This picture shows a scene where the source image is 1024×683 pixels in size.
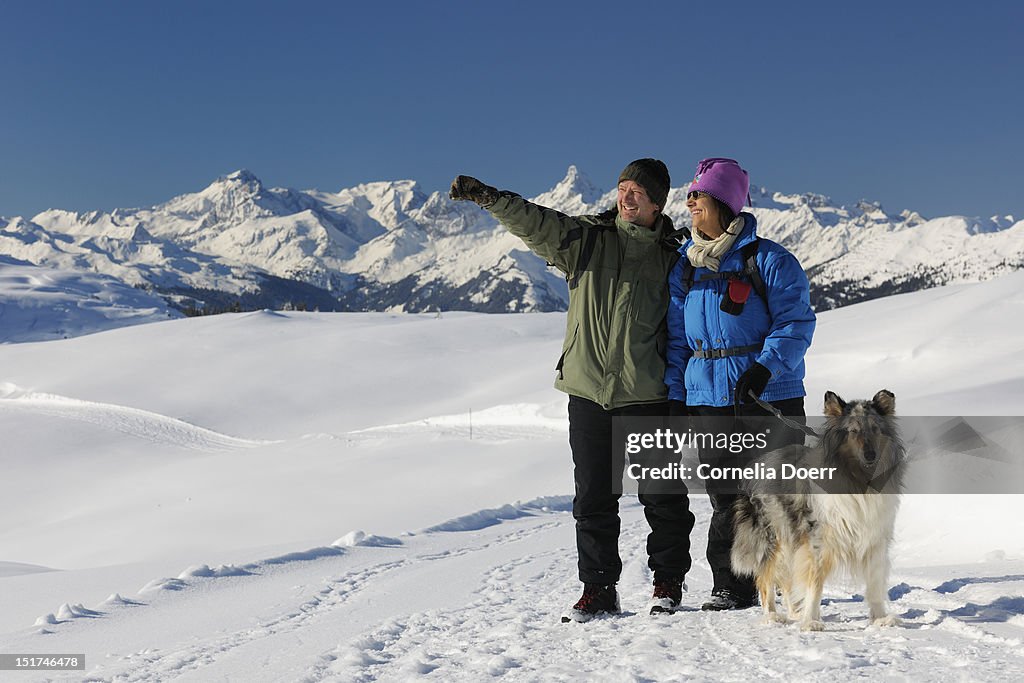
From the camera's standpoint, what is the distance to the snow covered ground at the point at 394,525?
3.83 m

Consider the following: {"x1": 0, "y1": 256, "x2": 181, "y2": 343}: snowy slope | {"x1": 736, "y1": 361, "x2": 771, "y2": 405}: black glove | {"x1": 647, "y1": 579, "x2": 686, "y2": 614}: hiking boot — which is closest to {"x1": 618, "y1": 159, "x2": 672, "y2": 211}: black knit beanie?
{"x1": 736, "y1": 361, "x2": 771, "y2": 405}: black glove

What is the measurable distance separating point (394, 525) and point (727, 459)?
23.8ft

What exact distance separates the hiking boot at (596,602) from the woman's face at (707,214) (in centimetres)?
211

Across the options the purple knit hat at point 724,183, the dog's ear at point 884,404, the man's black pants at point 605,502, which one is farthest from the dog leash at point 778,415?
the purple knit hat at point 724,183

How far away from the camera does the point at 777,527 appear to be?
163 inches

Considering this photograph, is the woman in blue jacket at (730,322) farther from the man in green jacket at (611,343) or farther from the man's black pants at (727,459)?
the man in green jacket at (611,343)

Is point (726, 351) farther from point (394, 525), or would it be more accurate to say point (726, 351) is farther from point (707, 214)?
point (394, 525)

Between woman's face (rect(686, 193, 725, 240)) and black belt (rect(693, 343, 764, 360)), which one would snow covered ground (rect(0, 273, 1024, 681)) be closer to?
black belt (rect(693, 343, 764, 360))

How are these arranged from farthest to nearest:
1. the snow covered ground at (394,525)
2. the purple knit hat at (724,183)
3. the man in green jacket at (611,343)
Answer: the man in green jacket at (611,343) → the purple knit hat at (724,183) → the snow covered ground at (394,525)

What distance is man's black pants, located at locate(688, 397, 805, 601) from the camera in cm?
429

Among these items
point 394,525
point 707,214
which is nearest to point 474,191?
point 707,214

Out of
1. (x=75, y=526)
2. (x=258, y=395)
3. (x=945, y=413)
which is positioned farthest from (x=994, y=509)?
(x=258, y=395)

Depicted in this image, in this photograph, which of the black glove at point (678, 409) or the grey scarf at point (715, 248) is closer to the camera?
the grey scarf at point (715, 248)

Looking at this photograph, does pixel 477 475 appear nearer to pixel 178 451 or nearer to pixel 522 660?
pixel 522 660
